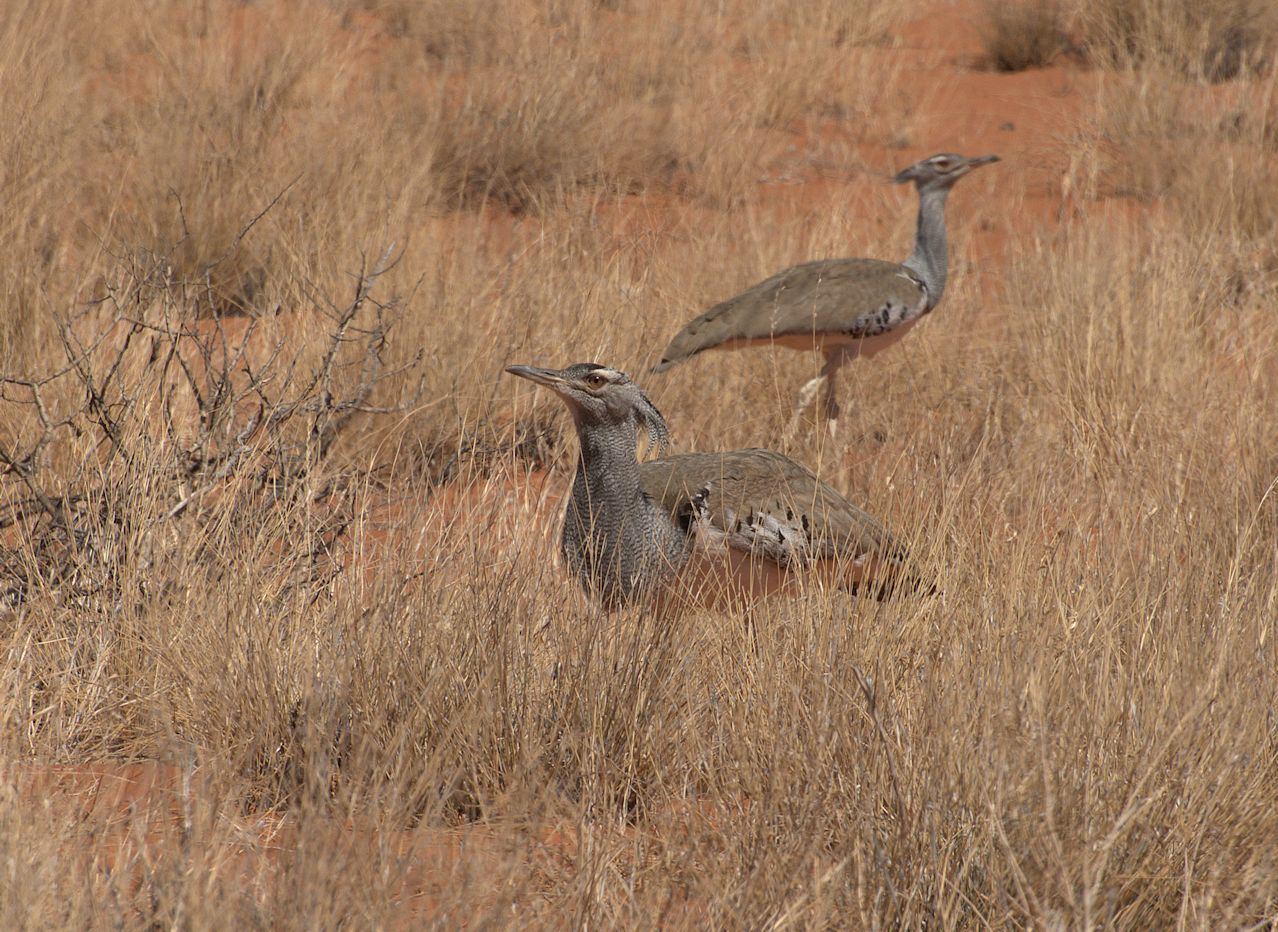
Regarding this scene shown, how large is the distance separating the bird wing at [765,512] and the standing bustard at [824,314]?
50.6 inches

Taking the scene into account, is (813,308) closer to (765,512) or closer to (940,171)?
(940,171)

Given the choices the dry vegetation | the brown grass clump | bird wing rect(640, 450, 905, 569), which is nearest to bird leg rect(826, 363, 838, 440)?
the dry vegetation

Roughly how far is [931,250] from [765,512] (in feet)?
8.82

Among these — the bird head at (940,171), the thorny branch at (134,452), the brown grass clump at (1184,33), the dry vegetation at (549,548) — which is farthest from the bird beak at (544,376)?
the brown grass clump at (1184,33)

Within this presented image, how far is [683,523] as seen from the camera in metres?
3.58

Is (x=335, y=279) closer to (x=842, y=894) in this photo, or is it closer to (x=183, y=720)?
(x=183, y=720)

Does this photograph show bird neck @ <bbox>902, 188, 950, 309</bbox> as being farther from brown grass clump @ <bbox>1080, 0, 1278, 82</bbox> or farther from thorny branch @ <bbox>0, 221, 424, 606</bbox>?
brown grass clump @ <bbox>1080, 0, 1278, 82</bbox>

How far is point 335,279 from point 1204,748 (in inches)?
159

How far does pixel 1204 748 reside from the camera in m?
2.28

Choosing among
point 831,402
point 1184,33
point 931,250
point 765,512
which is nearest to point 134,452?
point 765,512

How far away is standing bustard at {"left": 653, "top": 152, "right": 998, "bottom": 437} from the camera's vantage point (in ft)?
16.8

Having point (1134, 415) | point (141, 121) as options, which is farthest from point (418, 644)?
point (141, 121)

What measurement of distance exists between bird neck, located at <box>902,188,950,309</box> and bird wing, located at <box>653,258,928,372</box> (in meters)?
0.18

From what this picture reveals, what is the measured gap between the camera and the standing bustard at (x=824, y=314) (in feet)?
16.8
